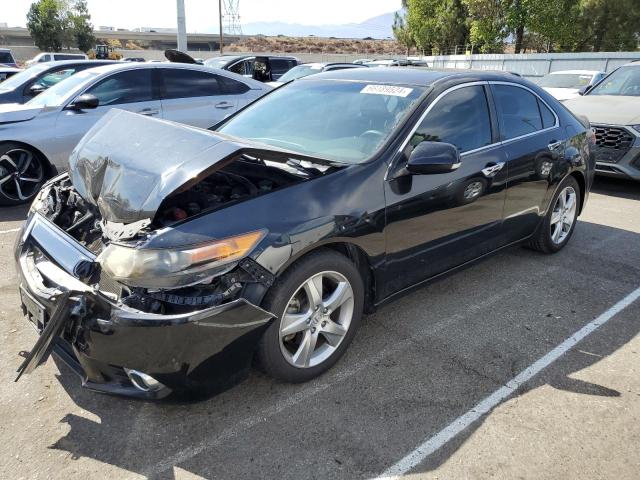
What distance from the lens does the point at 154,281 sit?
2.37m

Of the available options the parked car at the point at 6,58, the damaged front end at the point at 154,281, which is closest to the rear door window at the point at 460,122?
the damaged front end at the point at 154,281

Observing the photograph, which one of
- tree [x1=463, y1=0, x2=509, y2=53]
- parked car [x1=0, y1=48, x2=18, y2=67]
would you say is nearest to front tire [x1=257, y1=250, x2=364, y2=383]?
parked car [x1=0, y1=48, x2=18, y2=67]

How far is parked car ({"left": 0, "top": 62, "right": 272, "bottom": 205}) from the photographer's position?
625cm

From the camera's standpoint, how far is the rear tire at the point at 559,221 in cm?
478

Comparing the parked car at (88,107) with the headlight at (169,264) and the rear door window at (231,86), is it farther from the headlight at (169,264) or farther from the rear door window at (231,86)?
the headlight at (169,264)

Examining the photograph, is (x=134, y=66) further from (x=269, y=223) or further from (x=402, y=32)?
(x=402, y=32)

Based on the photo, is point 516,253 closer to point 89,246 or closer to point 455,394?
point 455,394

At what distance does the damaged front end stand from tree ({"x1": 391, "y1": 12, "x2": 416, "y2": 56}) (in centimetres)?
4714

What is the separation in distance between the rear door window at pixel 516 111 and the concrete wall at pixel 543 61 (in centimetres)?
1914

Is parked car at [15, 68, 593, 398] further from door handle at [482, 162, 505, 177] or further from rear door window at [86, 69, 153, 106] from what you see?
rear door window at [86, 69, 153, 106]

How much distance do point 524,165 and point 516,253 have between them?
120 centimetres

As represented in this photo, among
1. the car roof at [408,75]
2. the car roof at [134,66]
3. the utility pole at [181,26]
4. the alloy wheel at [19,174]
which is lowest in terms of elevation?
the alloy wheel at [19,174]

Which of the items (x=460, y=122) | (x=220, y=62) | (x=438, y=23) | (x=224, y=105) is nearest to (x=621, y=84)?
(x=224, y=105)

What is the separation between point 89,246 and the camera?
9.36ft
